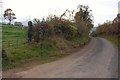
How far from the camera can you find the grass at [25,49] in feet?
54.6

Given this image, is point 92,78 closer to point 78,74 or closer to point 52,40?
point 78,74

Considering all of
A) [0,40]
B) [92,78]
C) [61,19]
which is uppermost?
[61,19]

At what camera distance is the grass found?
16641 mm

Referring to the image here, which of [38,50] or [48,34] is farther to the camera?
[48,34]

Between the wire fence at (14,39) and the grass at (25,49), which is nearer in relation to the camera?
the grass at (25,49)

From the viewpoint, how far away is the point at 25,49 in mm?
20344

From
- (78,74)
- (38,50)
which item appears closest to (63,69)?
(78,74)

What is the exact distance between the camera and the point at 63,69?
1412cm

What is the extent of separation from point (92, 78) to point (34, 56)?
815 centimetres

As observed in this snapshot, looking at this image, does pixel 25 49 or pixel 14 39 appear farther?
pixel 14 39

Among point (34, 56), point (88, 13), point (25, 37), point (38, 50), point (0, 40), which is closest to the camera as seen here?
point (0, 40)

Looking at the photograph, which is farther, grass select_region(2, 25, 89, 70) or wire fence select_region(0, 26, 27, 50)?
wire fence select_region(0, 26, 27, 50)

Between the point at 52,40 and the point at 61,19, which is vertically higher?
the point at 61,19

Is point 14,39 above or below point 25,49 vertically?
above
